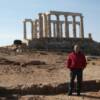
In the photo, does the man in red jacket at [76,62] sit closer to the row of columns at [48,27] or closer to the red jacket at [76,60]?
the red jacket at [76,60]

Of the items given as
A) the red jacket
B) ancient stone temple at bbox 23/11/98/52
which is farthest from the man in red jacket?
ancient stone temple at bbox 23/11/98/52

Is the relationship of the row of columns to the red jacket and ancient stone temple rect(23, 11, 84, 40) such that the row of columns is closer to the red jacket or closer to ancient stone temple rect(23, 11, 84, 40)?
ancient stone temple rect(23, 11, 84, 40)

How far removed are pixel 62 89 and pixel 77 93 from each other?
170 centimetres

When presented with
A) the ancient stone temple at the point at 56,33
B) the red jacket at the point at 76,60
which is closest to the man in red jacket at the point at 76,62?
the red jacket at the point at 76,60

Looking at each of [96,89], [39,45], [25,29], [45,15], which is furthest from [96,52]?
[96,89]

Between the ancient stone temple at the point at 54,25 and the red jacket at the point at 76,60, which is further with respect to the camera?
the ancient stone temple at the point at 54,25

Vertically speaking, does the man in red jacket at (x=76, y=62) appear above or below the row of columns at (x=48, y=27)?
below

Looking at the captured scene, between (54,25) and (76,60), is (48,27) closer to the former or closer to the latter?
(54,25)

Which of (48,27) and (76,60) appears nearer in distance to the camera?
(76,60)

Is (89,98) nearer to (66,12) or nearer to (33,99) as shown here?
(33,99)

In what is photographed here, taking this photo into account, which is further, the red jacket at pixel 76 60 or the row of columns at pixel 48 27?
the row of columns at pixel 48 27

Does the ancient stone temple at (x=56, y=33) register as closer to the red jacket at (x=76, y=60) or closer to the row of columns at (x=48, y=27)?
the row of columns at (x=48, y=27)

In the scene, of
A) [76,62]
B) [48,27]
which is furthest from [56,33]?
[76,62]

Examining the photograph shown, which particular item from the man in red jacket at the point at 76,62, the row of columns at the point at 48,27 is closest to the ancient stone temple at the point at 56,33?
the row of columns at the point at 48,27
